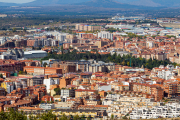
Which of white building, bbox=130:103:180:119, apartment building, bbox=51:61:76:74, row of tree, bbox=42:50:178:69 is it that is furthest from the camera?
row of tree, bbox=42:50:178:69

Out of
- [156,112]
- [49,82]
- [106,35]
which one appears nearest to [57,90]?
[49,82]

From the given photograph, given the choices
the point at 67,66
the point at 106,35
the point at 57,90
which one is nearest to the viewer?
the point at 57,90

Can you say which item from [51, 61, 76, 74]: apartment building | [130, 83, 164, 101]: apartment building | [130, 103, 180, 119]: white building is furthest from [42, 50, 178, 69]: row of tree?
[130, 103, 180, 119]: white building

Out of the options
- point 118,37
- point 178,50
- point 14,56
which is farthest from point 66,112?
point 118,37

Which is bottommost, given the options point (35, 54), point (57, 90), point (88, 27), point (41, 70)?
point (88, 27)

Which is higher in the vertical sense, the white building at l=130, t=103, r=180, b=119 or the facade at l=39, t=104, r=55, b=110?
the white building at l=130, t=103, r=180, b=119

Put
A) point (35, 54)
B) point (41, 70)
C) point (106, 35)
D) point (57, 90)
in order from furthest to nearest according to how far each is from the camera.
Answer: point (106, 35) < point (35, 54) < point (41, 70) < point (57, 90)

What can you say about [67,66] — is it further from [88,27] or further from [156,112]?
[88,27]

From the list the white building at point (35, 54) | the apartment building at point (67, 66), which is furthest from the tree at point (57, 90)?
the white building at point (35, 54)

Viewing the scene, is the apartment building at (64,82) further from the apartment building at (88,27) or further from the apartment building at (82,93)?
the apartment building at (88,27)

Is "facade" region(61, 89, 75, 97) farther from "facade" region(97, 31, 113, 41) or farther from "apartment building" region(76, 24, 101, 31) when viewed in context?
"apartment building" region(76, 24, 101, 31)

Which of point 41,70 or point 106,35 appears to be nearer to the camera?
point 41,70
